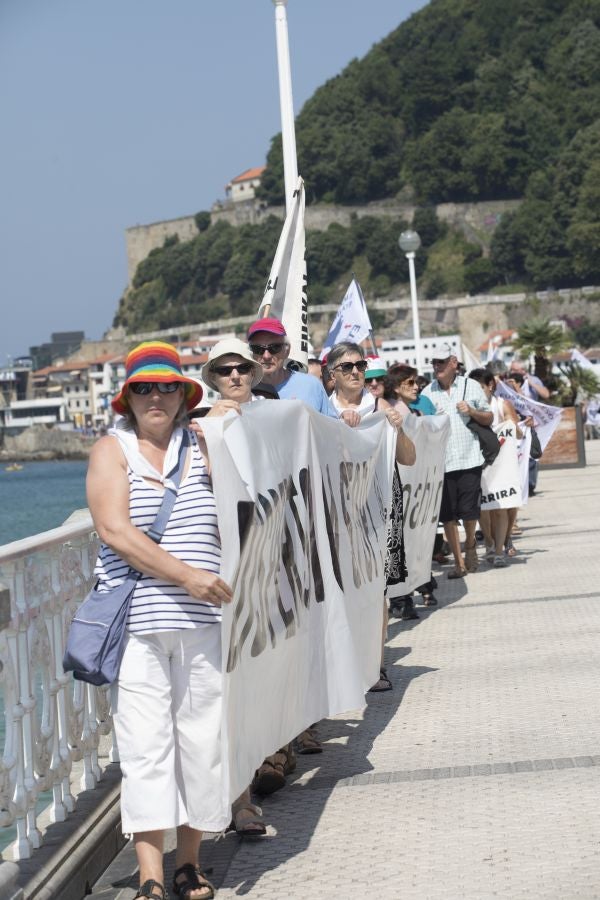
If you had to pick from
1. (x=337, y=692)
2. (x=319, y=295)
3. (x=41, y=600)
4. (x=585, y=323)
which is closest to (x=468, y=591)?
(x=337, y=692)

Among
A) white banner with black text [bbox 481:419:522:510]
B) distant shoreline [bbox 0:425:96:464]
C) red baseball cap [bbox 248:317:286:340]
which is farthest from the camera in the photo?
distant shoreline [bbox 0:425:96:464]

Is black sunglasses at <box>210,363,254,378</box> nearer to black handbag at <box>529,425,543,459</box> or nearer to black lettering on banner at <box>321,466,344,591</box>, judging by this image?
black lettering on banner at <box>321,466,344,591</box>

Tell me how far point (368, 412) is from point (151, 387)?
3.80m

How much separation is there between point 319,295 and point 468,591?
131m

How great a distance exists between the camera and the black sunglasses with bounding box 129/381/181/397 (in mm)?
4293

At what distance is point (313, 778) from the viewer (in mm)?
5555

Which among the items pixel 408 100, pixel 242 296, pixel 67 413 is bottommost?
pixel 67 413

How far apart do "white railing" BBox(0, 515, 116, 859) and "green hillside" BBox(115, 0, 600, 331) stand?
126m

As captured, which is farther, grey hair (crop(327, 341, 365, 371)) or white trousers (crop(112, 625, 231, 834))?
grey hair (crop(327, 341, 365, 371))

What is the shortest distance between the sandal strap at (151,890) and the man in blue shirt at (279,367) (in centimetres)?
281

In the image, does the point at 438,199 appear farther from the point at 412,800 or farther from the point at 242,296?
the point at 412,800

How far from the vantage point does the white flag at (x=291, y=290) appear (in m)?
10.1

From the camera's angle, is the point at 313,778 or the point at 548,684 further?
the point at 548,684

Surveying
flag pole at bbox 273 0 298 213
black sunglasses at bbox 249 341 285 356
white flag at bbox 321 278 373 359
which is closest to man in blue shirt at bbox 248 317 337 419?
black sunglasses at bbox 249 341 285 356
